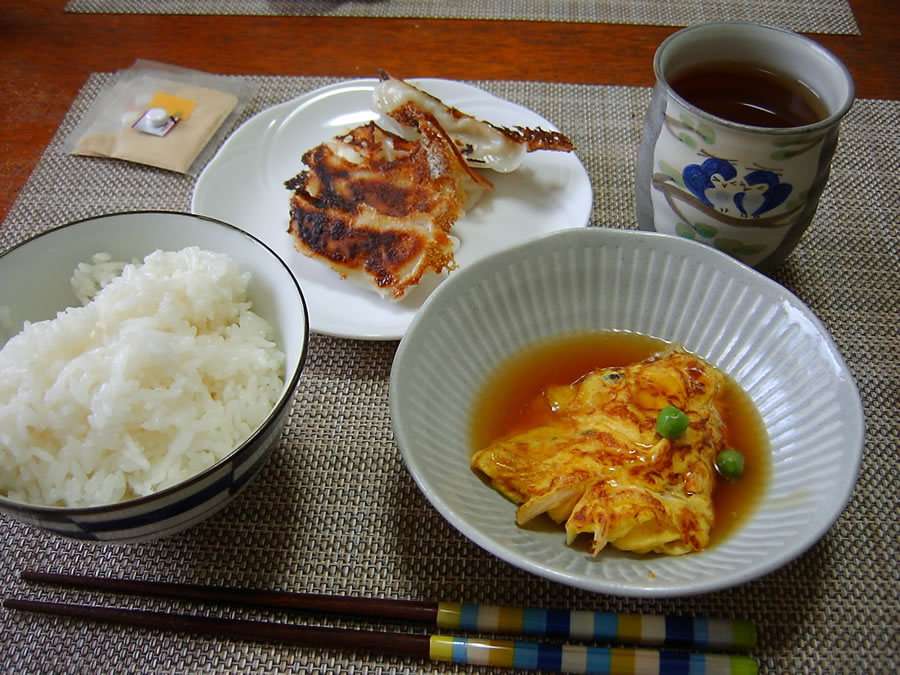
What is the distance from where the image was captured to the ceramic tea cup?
61.6 inches

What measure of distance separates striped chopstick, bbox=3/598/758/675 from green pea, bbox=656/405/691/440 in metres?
0.40

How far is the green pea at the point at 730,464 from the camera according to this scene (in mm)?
1394

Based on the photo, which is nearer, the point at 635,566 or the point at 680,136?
the point at 635,566

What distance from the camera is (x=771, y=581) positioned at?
1.38m

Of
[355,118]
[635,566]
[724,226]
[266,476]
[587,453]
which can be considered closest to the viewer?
[635,566]

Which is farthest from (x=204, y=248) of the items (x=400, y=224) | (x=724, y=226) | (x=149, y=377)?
(x=724, y=226)

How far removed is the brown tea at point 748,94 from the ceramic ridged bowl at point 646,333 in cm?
41

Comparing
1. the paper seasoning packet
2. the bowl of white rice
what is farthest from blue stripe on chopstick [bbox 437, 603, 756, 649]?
the paper seasoning packet

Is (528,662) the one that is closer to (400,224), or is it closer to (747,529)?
(747,529)

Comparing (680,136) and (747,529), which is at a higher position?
(680,136)

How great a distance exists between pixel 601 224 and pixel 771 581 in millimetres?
1152

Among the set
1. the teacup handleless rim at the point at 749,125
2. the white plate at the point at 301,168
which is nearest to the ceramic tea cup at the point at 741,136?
the teacup handleless rim at the point at 749,125

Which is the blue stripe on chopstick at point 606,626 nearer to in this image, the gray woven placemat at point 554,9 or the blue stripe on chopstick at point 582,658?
the blue stripe on chopstick at point 582,658

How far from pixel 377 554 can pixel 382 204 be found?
3.24ft
